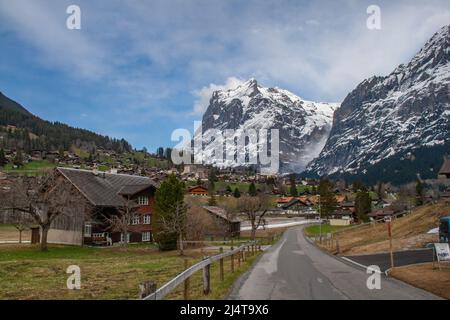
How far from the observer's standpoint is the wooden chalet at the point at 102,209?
57.2 m

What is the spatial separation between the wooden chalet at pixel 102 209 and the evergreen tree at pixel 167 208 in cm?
573

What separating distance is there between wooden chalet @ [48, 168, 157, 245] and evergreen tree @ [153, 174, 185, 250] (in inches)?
226

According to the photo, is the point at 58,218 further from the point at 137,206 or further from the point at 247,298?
the point at 247,298

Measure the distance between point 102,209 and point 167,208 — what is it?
986cm

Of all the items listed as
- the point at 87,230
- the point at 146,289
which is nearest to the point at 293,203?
the point at 87,230

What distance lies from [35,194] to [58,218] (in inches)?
499

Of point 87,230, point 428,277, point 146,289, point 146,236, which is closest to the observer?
point 146,289

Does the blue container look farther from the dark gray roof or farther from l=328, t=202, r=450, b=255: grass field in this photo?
the dark gray roof

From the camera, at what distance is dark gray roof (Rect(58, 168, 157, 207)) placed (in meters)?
58.3

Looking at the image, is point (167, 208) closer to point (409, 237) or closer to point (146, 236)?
point (146, 236)

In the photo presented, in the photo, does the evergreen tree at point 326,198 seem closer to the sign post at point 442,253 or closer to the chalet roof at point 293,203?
the chalet roof at point 293,203

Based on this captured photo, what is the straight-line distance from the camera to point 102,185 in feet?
208
